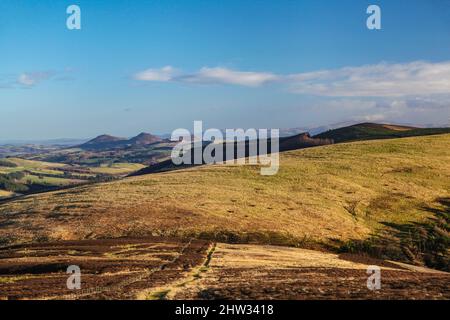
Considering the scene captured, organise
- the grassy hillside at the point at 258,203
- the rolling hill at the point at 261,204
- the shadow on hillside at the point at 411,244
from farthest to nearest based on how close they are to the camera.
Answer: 1. the grassy hillside at the point at 258,203
2. the rolling hill at the point at 261,204
3. the shadow on hillside at the point at 411,244

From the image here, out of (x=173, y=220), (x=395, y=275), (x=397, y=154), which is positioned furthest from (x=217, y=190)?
(x=397, y=154)

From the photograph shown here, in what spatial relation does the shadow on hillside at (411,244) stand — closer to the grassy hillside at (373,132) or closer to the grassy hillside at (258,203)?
the grassy hillside at (258,203)

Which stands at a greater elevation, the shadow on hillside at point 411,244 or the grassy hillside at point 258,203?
the grassy hillside at point 258,203

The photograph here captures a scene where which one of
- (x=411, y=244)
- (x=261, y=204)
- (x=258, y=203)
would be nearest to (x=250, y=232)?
(x=261, y=204)

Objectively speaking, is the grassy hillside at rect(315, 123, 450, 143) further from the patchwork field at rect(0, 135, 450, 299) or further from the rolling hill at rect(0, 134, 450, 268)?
the rolling hill at rect(0, 134, 450, 268)

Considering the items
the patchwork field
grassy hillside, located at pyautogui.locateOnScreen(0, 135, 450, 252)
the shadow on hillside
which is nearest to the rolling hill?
grassy hillside, located at pyautogui.locateOnScreen(0, 135, 450, 252)

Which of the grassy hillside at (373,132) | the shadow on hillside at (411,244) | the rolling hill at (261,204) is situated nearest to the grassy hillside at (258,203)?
the rolling hill at (261,204)

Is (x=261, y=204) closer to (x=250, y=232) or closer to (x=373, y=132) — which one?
(x=250, y=232)
